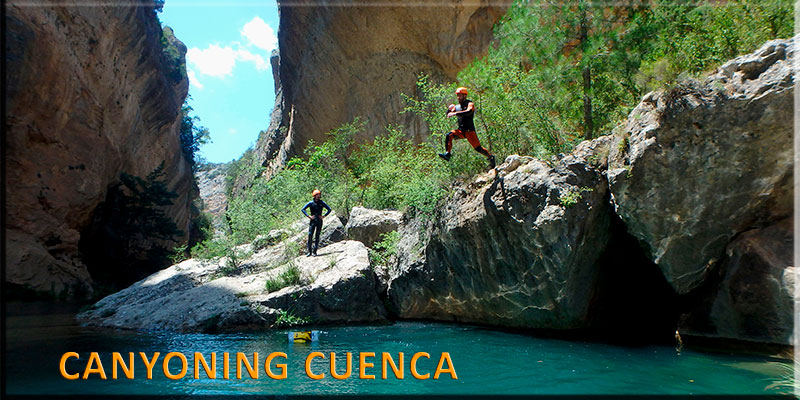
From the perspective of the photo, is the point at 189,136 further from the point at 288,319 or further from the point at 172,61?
the point at 288,319

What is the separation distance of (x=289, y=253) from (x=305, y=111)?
14.5 m

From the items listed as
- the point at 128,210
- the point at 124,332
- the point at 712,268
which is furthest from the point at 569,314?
the point at 128,210

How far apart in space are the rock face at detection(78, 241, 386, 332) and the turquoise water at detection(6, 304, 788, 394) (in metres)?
0.77

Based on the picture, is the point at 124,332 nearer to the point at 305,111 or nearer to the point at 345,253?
the point at 345,253

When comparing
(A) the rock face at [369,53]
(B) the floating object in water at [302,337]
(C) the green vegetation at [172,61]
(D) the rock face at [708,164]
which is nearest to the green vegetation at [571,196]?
(D) the rock face at [708,164]

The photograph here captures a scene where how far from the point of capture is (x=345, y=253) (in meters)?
10.5

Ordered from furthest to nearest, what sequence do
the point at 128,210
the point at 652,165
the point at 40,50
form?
1. the point at 128,210
2. the point at 40,50
3. the point at 652,165

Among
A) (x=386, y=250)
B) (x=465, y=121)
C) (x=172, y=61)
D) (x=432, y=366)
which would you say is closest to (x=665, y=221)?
(x=465, y=121)

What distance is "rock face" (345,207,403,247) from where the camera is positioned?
1152 cm

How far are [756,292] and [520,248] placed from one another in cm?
297

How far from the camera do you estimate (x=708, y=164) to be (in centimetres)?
610

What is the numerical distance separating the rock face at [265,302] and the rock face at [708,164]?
5.03 meters

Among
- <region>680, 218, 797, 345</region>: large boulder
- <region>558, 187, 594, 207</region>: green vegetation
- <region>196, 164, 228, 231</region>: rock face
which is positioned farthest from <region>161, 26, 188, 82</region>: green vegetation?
<region>196, 164, 228, 231</region>: rock face

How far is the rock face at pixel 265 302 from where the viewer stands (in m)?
8.84
